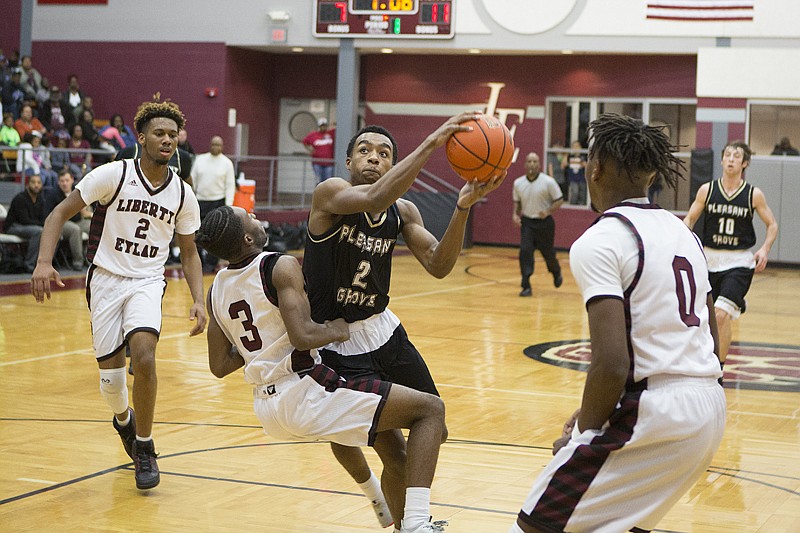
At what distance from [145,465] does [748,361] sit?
640 cm

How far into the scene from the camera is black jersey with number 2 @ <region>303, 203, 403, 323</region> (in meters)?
4.23

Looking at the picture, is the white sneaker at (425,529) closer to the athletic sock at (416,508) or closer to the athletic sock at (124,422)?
the athletic sock at (416,508)

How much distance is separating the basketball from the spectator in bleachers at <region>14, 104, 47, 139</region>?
48.3ft

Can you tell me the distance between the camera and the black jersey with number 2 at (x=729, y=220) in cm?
845

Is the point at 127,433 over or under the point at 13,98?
under

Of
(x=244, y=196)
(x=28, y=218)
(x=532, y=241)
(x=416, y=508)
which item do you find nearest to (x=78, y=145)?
(x=244, y=196)

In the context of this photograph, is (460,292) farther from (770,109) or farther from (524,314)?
(770,109)

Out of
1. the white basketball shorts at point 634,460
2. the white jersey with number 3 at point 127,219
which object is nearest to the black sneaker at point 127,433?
the white jersey with number 3 at point 127,219

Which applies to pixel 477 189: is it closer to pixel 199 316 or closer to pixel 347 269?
pixel 347 269

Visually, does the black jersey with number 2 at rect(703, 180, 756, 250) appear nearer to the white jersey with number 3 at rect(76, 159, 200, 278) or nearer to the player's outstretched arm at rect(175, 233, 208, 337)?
the player's outstretched arm at rect(175, 233, 208, 337)

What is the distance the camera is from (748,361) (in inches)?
391

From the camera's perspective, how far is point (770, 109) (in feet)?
66.7

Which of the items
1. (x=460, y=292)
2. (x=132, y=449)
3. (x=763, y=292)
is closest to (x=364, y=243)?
(x=132, y=449)

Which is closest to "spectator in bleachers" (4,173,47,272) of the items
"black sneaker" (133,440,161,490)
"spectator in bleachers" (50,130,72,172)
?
"spectator in bleachers" (50,130,72,172)
